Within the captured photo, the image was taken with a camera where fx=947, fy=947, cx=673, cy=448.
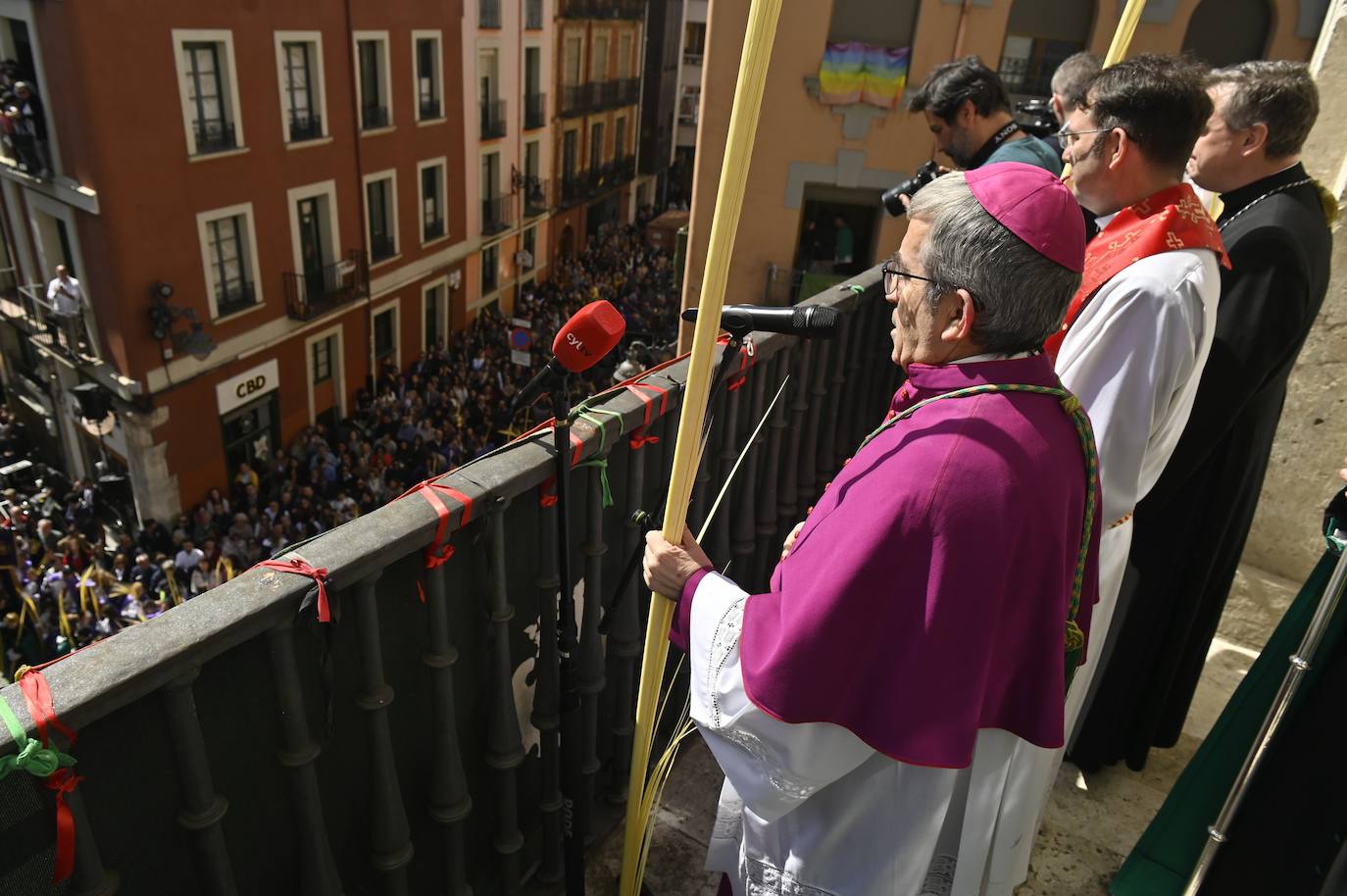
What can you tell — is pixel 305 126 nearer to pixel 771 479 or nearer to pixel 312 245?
pixel 312 245

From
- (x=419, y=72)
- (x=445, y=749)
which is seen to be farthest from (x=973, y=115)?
(x=419, y=72)

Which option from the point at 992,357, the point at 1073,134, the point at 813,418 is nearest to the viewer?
the point at 992,357

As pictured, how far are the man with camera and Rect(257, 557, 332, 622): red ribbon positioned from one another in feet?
10.0

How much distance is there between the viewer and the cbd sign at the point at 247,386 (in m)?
13.7

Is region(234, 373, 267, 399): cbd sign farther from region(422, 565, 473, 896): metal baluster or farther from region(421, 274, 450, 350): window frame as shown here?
region(422, 565, 473, 896): metal baluster

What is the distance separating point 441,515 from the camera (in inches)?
61.6

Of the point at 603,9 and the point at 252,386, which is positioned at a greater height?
the point at 603,9

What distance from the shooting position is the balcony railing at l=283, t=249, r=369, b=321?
14656 mm

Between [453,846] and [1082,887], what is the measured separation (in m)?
1.70

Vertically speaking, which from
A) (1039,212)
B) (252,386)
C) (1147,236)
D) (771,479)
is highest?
(1039,212)

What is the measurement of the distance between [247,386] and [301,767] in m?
14.0

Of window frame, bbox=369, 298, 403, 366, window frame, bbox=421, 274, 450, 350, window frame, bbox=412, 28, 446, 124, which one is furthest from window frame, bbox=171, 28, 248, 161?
window frame, bbox=421, 274, 450, 350

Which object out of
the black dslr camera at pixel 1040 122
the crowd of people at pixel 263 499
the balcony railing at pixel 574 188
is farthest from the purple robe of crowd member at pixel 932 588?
the balcony railing at pixel 574 188

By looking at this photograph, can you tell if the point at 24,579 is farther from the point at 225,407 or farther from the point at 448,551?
the point at 448,551
